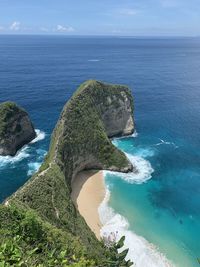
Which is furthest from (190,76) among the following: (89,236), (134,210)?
(89,236)

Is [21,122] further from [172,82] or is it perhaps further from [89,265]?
[172,82]

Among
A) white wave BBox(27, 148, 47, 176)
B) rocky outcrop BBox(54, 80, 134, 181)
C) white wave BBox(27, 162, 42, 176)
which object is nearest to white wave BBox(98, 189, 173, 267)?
rocky outcrop BBox(54, 80, 134, 181)

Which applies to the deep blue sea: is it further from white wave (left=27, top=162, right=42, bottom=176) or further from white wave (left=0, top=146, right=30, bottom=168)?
white wave (left=27, top=162, right=42, bottom=176)

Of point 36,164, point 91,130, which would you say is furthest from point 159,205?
point 36,164

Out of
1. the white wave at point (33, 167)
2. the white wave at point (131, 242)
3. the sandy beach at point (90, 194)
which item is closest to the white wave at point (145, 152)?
the sandy beach at point (90, 194)

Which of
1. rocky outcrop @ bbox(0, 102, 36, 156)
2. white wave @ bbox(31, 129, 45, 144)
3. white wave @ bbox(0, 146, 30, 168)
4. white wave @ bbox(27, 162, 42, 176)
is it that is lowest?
white wave @ bbox(27, 162, 42, 176)

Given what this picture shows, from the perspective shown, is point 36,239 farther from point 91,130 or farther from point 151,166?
point 151,166
